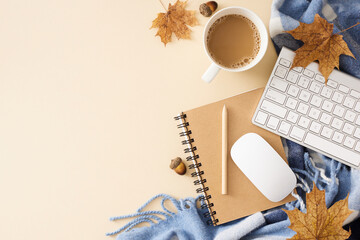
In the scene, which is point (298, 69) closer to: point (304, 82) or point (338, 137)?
point (304, 82)

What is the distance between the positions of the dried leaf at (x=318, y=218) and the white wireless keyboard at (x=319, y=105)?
11 centimetres

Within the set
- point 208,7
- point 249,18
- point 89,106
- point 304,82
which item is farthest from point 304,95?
point 89,106

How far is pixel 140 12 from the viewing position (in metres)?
0.83

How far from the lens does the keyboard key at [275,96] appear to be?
763mm

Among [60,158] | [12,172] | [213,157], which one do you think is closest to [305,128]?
[213,157]

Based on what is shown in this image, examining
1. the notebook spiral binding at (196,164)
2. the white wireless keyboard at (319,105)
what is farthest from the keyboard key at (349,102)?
the notebook spiral binding at (196,164)

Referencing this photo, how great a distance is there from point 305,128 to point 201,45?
13.8 inches

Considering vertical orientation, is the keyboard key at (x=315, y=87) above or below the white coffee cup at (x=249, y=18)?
below

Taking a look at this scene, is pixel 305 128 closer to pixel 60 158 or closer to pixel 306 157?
pixel 306 157

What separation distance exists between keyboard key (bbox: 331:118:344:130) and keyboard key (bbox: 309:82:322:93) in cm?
9

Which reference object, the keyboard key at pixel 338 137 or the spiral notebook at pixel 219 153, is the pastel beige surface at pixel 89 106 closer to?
the spiral notebook at pixel 219 153

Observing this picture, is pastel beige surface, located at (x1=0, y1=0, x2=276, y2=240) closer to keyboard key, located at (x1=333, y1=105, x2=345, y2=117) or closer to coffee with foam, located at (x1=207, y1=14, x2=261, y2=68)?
coffee with foam, located at (x1=207, y1=14, x2=261, y2=68)

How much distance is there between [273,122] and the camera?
2.52 feet

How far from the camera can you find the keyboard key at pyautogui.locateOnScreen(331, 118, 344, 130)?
761 mm
